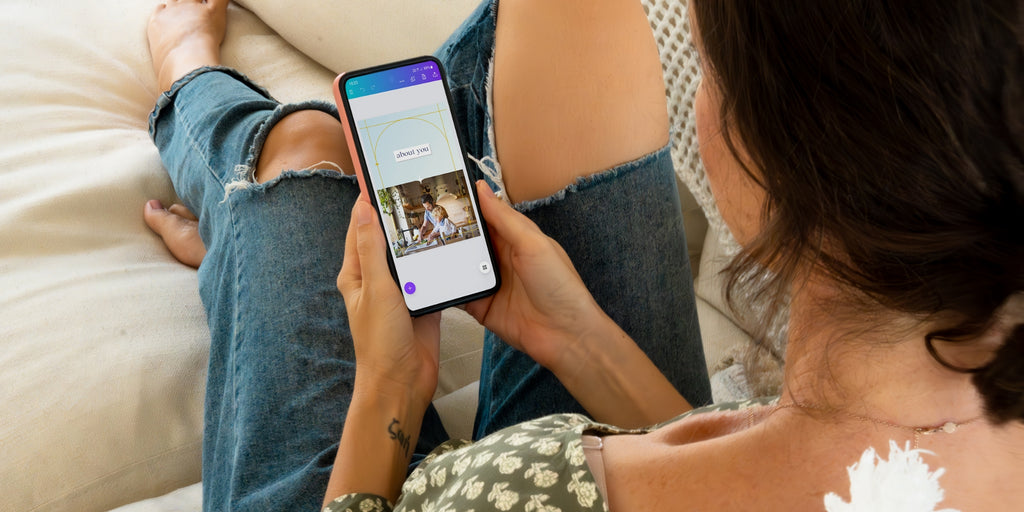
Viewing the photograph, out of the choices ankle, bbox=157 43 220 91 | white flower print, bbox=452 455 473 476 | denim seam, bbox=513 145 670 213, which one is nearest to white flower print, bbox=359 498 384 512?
white flower print, bbox=452 455 473 476

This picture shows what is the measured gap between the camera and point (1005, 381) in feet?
1.29

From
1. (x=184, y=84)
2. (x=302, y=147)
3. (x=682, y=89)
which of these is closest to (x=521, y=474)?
(x=302, y=147)

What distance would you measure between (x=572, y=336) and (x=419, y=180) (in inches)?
8.5

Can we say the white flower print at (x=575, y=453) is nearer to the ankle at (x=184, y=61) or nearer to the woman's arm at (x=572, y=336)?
the woman's arm at (x=572, y=336)

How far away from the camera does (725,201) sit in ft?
1.73

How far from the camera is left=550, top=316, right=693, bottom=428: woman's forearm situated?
2.40ft

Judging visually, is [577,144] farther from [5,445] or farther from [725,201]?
[5,445]

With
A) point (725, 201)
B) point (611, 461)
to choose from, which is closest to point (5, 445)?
point (611, 461)

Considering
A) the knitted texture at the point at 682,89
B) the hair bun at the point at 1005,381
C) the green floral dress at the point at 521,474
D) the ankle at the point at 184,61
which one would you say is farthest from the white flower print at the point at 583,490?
the ankle at the point at 184,61

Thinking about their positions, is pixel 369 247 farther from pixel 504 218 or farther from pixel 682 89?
pixel 682 89

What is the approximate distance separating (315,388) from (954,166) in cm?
60

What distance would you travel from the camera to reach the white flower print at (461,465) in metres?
0.56

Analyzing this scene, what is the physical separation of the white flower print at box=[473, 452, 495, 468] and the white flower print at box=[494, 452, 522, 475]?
1 cm

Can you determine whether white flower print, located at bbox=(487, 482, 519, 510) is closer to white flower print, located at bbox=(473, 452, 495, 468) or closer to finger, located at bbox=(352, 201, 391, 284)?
white flower print, located at bbox=(473, 452, 495, 468)
